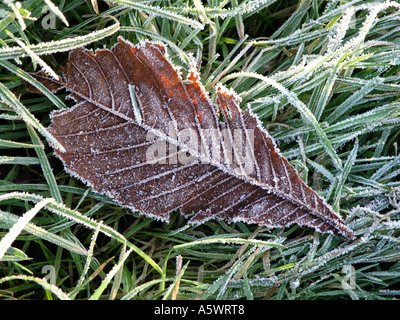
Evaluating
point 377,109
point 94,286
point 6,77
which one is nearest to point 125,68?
point 6,77

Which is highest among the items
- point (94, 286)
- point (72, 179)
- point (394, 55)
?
point (394, 55)

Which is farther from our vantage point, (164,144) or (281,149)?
(281,149)

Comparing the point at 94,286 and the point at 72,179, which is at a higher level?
the point at 72,179

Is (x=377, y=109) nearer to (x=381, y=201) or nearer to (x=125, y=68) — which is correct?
(x=381, y=201)
